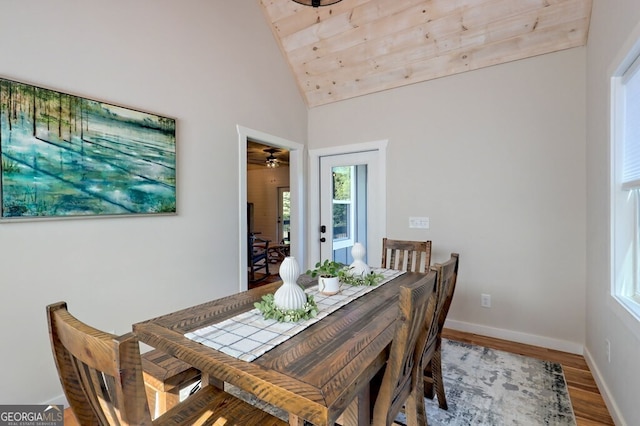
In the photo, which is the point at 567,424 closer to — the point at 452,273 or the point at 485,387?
the point at 485,387

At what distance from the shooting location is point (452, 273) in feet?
5.51

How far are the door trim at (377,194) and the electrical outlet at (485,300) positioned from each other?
44.7 inches

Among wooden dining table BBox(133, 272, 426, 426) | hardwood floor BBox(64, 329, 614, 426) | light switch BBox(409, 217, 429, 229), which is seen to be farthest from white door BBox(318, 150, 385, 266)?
wooden dining table BBox(133, 272, 426, 426)

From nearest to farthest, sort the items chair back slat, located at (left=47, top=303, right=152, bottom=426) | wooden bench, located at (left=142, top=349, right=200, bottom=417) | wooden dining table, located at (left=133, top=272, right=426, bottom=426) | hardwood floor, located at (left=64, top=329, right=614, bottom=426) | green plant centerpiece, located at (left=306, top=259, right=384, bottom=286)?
chair back slat, located at (left=47, top=303, right=152, bottom=426)
wooden dining table, located at (left=133, top=272, right=426, bottom=426)
wooden bench, located at (left=142, top=349, right=200, bottom=417)
hardwood floor, located at (left=64, top=329, right=614, bottom=426)
green plant centerpiece, located at (left=306, top=259, right=384, bottom=286)

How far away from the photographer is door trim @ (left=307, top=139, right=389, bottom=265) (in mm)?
3520

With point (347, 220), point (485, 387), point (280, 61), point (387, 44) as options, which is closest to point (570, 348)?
point (485, 387)

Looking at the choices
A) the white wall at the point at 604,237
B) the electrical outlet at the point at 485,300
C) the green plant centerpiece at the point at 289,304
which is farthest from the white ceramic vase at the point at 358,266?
the electrical outlet at the point at 485,300

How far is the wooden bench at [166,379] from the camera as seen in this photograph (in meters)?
1.32

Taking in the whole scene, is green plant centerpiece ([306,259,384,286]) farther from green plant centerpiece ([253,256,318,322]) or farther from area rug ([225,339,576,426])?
area rug ([225,339,576,426])

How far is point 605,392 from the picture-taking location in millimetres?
1915

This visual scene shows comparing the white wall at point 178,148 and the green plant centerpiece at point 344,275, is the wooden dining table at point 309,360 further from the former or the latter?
the white wall at point 178,148

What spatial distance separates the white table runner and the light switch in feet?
6.61

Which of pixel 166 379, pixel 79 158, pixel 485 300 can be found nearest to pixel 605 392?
pixel 485 300

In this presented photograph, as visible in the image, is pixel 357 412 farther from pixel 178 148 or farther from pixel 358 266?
pixel 178 148
